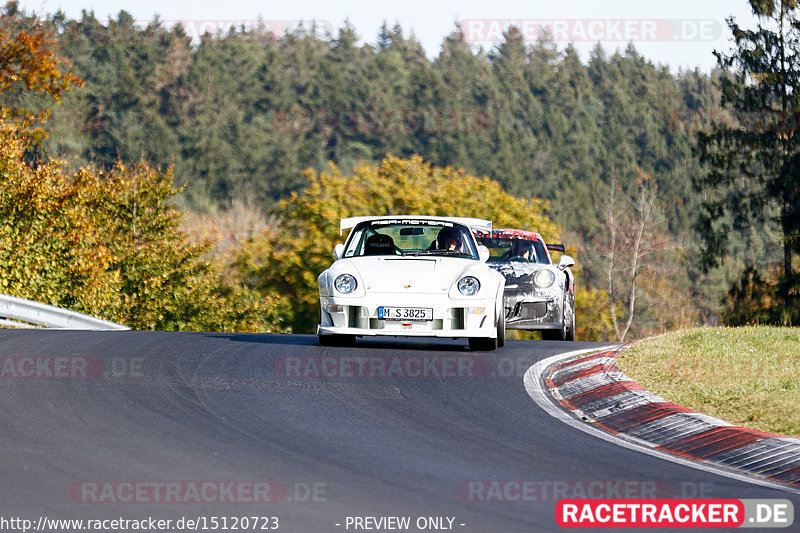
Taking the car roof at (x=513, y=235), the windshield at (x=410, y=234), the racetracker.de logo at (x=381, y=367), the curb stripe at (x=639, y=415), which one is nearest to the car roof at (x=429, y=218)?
the windshield at (x=410, y=234)

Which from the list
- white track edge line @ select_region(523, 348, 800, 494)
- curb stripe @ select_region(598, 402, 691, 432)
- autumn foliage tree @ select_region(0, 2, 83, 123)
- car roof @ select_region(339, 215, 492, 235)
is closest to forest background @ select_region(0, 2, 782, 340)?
autumn foliage tree @ select_region(0, 2, 83, 123)

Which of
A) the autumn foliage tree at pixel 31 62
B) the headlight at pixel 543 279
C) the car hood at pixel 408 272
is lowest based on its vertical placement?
the headlight at pixel 543 279

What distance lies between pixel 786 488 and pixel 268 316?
44.0 m

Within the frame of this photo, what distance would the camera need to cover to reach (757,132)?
49281 mm

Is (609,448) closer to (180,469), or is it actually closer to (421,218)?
(180,469)

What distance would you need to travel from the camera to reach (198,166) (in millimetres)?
102438

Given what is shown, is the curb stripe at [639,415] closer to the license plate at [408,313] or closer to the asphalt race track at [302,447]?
the asphalt race track at [302,447]

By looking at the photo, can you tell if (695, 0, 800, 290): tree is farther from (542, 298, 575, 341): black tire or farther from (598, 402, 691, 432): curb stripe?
(598, 402, 691, 432): curb stripe

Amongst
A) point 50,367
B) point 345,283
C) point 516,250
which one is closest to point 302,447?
point 50,367

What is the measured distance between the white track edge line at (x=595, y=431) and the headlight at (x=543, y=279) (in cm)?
411

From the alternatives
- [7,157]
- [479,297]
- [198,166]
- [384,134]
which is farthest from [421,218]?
[384,134]

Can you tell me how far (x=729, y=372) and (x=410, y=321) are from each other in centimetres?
348

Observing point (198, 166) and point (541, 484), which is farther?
point (198, 166)

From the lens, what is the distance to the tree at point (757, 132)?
48031 millimetres
